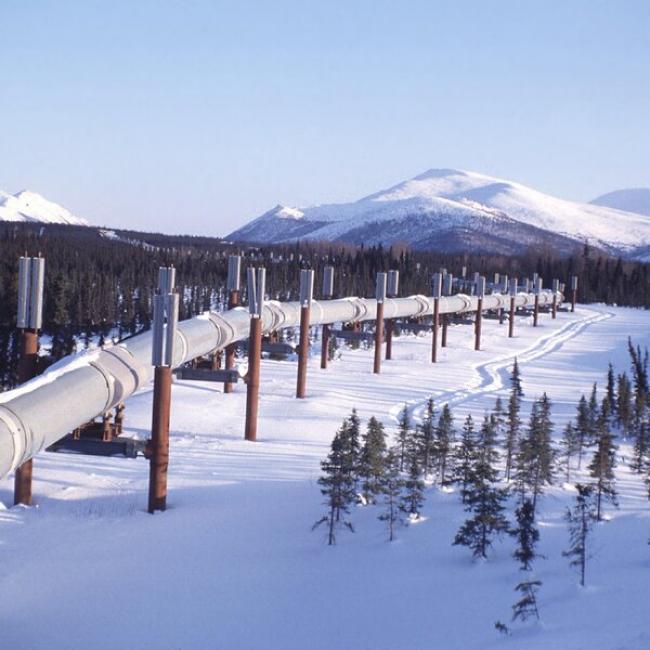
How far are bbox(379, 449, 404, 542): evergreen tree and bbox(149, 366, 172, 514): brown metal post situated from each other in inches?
115

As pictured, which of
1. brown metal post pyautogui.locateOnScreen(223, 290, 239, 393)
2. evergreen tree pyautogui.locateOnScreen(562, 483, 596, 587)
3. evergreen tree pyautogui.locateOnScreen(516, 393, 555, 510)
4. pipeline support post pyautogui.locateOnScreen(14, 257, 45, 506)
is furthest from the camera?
brown metal post pyautogui.locateOnScreen(223, 290, 239, 393)

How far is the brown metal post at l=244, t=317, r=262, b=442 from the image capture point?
16.1 metres

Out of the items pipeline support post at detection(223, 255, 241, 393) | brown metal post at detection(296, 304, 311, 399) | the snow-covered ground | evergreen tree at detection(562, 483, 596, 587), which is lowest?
the snow-covered ground

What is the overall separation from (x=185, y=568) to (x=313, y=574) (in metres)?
1.41

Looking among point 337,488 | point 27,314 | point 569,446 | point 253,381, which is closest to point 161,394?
point 27,314

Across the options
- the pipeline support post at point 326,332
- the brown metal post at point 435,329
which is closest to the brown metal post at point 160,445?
the pipeline support post at point 326,332

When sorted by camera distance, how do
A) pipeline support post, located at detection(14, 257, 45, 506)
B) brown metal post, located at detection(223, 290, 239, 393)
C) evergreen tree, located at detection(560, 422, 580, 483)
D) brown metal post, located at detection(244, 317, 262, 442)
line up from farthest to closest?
brown metal post, located at detection(223, 290, 239, 393) → brown metal post, located at detection(244, 317, 262, 442) → evergreen tree, located at detection(560, 422, 580, 483) → pipeline support post, located at detection(14, 257, 45, 506)

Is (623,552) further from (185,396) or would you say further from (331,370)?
(331,370)

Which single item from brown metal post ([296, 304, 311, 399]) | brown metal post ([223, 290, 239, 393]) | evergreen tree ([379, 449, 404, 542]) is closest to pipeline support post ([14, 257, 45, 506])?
evergreen tree ([379, 449, 404, 542])

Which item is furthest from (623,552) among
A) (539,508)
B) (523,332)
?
(523,332)

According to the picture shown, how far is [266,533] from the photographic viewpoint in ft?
34.1

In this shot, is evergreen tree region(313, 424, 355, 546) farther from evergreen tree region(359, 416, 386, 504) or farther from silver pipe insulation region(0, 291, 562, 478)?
silver pipe insulation region(0, 291, 562, 478)

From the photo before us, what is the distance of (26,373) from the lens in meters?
11.4

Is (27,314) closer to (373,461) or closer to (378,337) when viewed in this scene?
(373,461)
